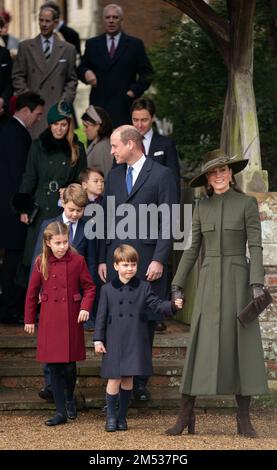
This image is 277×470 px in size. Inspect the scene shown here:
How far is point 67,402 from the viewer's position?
11.1 m

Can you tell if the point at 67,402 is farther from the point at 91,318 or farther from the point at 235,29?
the point at 235,29

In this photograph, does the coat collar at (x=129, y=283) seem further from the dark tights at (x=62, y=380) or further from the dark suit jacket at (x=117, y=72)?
the dark suit jacket at (x=117, y=72)

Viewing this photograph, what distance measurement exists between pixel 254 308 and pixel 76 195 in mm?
1752

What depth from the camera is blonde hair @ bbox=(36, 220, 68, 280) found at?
10719mm

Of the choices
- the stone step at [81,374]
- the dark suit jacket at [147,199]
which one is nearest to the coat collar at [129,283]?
the dark suit jacket at [147,199]

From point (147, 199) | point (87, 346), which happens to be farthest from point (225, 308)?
point (87, 346)

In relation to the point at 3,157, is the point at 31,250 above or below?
below

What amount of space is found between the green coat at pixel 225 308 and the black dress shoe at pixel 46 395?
128cm

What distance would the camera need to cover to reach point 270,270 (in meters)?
12.0

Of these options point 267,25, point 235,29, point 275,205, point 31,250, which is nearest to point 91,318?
point 31,250

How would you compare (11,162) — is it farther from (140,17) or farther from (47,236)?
(140,17)

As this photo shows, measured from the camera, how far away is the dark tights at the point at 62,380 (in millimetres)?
10867

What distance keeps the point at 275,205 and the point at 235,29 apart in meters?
1.61

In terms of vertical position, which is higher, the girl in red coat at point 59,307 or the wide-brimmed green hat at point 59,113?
the wide-brimmed green hat at point 59,113
